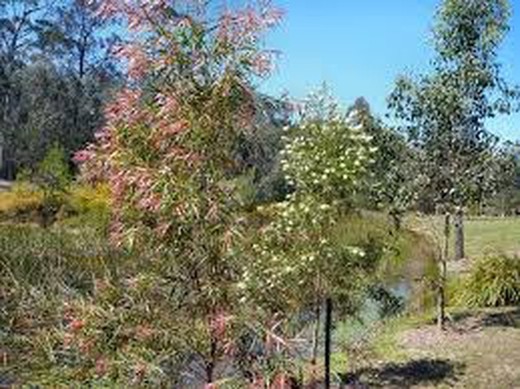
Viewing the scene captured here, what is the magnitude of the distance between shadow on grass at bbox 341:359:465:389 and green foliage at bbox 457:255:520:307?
15.3 feet

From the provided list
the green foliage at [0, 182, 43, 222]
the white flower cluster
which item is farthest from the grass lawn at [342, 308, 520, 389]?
the green foliage at [0, 182, 43, 222]

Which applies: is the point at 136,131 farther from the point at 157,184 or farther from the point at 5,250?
the point at 5,250

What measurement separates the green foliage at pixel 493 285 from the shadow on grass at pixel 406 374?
4675 mm

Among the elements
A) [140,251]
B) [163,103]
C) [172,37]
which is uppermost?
[172,37]

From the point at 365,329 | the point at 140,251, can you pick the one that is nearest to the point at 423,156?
the point at 365,329

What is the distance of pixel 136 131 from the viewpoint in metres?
7.16

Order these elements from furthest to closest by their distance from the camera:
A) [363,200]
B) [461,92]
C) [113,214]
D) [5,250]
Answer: [5,250]
[461,92]
[363,200]
[113,214]

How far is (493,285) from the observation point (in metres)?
19.3

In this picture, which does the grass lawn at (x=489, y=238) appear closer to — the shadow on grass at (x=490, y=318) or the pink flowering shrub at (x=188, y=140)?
the shadow on grass at (x=490, y=318)

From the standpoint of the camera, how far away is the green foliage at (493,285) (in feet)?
62.8

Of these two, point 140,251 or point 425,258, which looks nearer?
point 140,251

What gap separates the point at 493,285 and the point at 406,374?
586 centimetres

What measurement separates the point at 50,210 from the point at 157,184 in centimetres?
3233

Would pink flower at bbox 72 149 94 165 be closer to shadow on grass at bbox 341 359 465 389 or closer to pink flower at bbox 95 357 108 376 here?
pink flower at bbox 95 357 108 376
